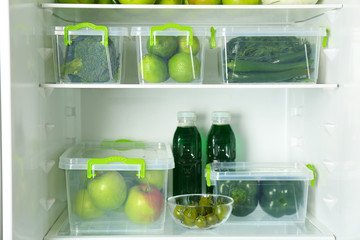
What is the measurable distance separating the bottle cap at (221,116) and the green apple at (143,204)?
0.38 metres

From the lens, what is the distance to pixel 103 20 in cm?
165

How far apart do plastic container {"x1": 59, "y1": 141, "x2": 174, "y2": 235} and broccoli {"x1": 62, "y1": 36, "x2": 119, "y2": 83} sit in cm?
25

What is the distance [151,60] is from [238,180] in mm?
467

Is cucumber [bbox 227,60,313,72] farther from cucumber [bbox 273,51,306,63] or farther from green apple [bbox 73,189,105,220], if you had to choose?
green apple [bbox 73,189,105,220]

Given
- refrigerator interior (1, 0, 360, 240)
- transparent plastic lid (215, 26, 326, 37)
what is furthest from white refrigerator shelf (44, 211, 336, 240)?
transparent plastic lid (215, 26, 326, 37)

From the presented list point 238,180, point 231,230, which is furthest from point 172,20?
point 231,230

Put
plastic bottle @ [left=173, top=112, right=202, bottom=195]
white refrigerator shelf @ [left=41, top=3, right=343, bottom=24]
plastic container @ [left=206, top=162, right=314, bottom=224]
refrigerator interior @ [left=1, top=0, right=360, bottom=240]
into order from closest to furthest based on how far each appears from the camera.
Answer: refrigerator interior @ [left=1, top=0, right=360, bottom=240] → white refrigerator shelf @ [left=41, top=3, right=343, bottom=24] → plastic container @ [left=206, top=162, right=314, bottom=224] → plastic bottle @ [left=173, top=112, right=202, bottom=195]

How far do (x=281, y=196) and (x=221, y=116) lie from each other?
0.36 m

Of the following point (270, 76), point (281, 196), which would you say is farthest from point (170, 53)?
point (281, 196)

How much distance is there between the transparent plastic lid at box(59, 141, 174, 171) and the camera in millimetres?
1349

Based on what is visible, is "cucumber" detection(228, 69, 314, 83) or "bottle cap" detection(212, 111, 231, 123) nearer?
"cucumber" detection(228, 69, 314, 83)

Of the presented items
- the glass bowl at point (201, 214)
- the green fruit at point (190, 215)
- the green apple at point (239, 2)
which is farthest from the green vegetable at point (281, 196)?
the green apple at point (239, 2)

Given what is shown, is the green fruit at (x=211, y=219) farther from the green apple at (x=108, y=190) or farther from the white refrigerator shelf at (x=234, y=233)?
the green apple at (x=108, y=190)

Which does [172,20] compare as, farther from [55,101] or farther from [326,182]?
[326,182]
